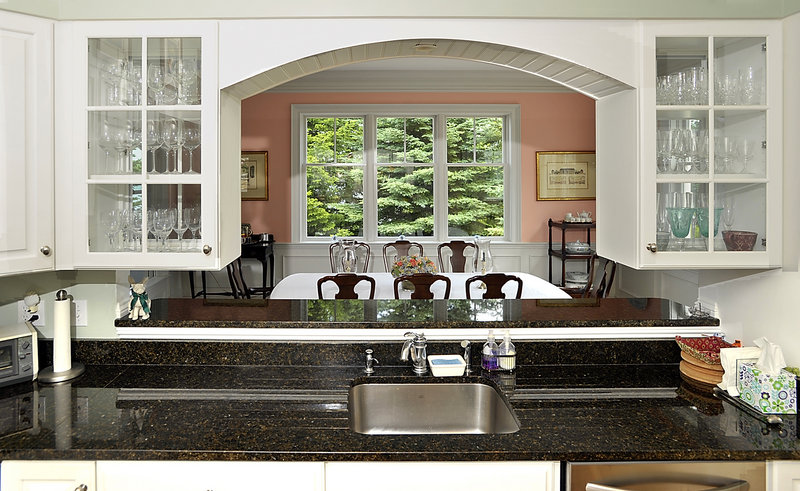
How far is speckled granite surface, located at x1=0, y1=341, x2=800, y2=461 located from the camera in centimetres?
132

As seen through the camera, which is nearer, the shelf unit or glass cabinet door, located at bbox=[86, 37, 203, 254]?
glass cabinet door, located at bbox=[86, 37, 203, 254]

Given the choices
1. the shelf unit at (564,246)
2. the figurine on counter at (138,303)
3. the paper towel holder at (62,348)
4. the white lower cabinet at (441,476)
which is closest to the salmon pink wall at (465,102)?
the shelf unit at (564,246)

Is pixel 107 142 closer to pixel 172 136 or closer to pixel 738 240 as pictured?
pixel 172 136

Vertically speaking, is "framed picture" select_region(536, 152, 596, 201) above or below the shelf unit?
above

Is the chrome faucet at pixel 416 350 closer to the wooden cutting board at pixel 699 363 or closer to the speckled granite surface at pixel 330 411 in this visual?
the speckled granite surface at pixel 330 411

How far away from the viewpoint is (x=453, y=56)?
1.90 m

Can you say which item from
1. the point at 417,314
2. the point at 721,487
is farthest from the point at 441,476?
the point at 417,314

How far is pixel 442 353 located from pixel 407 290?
1919 millimetres

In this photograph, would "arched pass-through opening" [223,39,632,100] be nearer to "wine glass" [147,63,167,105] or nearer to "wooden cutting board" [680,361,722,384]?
"wine glass" [147,63,167,105]

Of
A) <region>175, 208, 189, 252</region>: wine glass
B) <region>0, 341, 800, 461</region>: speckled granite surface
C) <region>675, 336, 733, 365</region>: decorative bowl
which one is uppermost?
<region>175, 208, 189, 252</region>: wine glass

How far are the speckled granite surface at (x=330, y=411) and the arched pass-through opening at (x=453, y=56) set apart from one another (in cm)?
87

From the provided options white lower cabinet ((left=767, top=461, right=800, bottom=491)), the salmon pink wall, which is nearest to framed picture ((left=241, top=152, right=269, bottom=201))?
the salmon pink wall

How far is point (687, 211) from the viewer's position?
5.67 feet

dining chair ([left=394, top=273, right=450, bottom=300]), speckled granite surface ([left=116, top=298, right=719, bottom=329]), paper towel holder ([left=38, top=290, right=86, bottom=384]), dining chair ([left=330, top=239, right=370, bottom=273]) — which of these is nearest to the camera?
paper towel holder ([left=38, top=290, right=86, bottom=384])
